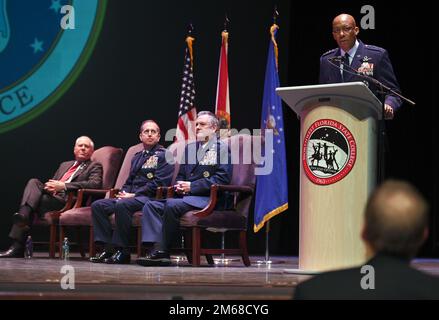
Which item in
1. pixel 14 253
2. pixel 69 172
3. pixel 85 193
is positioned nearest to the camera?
pixel 14 253

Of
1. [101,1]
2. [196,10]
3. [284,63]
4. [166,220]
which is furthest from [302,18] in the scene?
[166,220]

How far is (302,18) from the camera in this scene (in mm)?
6945

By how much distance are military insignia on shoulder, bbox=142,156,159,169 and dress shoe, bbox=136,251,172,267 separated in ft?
3.07

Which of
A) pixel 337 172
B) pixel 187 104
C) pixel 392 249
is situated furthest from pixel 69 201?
pixel 392 249

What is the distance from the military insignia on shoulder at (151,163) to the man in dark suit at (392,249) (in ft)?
14.6

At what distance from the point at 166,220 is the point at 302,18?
295 cm

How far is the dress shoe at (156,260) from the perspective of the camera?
4.86m

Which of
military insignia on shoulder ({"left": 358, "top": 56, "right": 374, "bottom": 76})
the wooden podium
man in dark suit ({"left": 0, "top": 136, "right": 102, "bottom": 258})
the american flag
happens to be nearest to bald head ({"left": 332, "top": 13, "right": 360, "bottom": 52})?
military insignia on shoulder ({"left": 358, "top": 56, "right": 374, "bottom": 76})

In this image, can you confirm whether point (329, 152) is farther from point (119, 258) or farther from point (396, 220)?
point (396, 220)

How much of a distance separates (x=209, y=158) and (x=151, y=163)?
66 centimetres

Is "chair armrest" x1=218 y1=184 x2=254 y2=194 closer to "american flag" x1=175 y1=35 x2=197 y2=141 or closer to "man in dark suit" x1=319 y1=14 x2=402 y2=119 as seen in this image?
"man in dark suit" x1=319 y1=14 x2=402 y2=119

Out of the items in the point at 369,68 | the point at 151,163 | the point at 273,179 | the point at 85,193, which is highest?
the point at 369,68

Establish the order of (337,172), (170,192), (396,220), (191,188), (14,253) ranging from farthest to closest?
(14,253) < (170,192) < (191,188) < (337,172) < (396,220)

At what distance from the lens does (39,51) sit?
6879 millimetres
